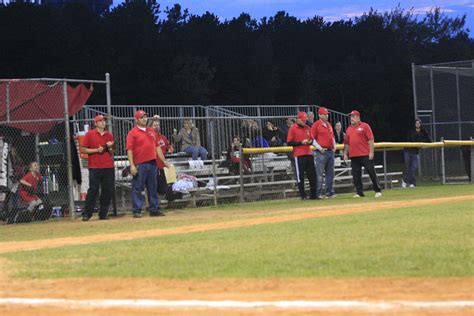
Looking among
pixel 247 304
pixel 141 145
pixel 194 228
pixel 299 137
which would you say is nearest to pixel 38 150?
pixel 141 145

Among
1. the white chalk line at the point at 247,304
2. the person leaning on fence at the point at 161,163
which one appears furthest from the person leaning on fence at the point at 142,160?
the white chalk line at the point at 247,304

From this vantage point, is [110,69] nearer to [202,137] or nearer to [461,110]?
[461,110]

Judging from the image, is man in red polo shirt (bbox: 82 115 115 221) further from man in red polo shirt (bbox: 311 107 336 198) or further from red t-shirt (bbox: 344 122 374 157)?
red t-shirt (bbox: 344 122 374 157)

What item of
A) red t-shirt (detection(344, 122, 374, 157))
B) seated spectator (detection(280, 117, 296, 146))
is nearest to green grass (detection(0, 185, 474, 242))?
red t-shirt (detection(344, 122, 374, 157))

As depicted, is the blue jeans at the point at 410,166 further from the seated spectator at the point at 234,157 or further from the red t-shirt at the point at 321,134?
the seated spectator at the point at 234,157

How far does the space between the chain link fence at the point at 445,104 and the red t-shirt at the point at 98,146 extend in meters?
14.3

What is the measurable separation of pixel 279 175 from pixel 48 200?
6.78 m

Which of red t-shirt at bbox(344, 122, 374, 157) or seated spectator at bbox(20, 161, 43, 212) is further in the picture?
red t-shirt at bbox(344, 122, 374, 157)

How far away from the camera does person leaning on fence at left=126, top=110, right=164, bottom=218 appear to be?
53.4 ft

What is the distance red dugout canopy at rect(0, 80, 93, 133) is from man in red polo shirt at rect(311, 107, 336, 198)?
5731 mm

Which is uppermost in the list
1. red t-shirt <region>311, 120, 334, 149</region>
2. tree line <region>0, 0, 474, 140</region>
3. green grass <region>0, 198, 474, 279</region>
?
tree line <region>0, 0, 474, 140</region>

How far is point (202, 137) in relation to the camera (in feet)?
70.8

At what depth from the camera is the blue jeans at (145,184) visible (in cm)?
1628

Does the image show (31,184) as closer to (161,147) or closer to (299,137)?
(161,147)
